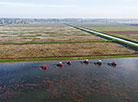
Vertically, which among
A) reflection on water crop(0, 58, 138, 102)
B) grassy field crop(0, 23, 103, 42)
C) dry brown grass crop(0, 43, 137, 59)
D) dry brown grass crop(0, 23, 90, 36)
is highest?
dry brown grass crop(0, 23, 90, 36)

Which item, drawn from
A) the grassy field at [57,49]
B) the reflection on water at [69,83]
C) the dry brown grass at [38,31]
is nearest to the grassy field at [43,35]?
the dry brown grass at [38,31]

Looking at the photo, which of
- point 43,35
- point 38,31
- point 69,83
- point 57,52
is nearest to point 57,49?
point 57,52

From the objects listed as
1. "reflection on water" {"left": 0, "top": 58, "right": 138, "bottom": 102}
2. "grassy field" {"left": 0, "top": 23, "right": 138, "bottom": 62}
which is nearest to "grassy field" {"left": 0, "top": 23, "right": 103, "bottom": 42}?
"grassy field" {"left": 0, "top": 23, "right": 138, "bottom": 62}

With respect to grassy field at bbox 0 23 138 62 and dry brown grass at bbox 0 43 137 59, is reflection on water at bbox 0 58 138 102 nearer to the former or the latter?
grassy field at bbox 0 23 138 62

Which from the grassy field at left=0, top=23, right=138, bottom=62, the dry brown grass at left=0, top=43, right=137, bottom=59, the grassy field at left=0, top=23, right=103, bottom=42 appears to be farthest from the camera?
the grassy field at left=0, top=23, right=103, bottom=42

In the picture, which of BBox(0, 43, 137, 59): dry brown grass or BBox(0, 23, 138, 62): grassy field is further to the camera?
BBox(0, 43, 137, 59): dry brown grass

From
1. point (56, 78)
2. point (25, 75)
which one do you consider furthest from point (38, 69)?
point (56, 78)

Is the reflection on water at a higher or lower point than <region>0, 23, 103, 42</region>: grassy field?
lower

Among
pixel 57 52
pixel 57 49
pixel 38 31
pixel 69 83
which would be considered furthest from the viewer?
pixel 38 31

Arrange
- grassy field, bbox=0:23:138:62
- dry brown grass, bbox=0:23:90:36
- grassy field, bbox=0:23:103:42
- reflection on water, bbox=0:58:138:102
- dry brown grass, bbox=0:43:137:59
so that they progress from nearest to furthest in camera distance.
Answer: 1. reflection on water, bbox=0:58:138:102
2. grassy field, bbox=0:23:138:62
3. dry brown grass, bbox=0:43:137:59
4. grassy field, bbox=0:23:103:42
5. dry brown grass, bbox=0:23:90:36

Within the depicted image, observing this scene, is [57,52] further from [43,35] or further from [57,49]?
[43,35]
